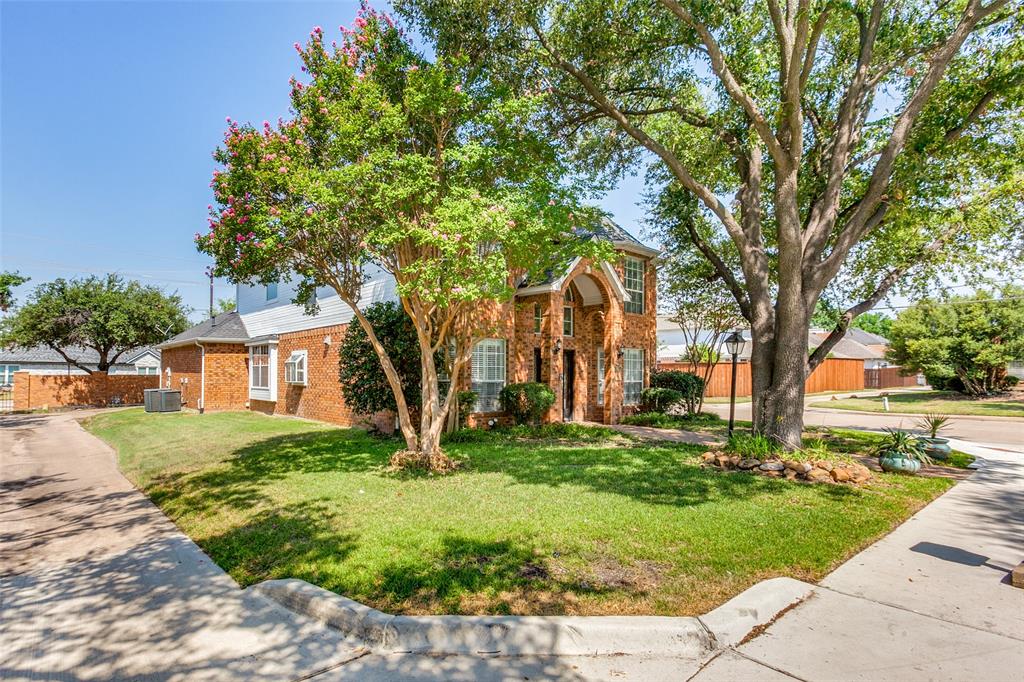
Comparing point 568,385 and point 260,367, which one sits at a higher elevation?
point 260,367

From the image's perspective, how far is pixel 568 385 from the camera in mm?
16688

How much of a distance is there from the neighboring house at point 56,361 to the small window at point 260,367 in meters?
22.7

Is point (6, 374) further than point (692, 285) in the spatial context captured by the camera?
Yes

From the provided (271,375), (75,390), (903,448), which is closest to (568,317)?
(903,448)

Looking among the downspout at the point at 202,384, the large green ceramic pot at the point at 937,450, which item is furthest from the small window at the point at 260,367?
the large green ceramic pot at the point at 937,450

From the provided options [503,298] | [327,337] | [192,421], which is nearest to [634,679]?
[503,298]

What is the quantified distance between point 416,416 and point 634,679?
9.82 m

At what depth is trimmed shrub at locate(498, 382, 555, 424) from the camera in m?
13.7

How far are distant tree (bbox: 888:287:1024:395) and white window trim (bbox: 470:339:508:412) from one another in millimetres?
21770

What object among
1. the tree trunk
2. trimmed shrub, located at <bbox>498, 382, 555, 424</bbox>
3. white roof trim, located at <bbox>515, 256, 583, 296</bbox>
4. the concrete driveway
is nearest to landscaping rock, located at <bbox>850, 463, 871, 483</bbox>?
the tree trunk

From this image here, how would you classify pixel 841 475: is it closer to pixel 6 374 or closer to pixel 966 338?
pixel 966 338

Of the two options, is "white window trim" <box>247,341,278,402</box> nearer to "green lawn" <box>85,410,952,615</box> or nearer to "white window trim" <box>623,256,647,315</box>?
"green lawn" <box>85,410,952,615</box>

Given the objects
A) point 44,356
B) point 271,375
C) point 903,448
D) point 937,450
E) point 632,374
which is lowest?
point 937,450

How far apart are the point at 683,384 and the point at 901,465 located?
29.9 ft
